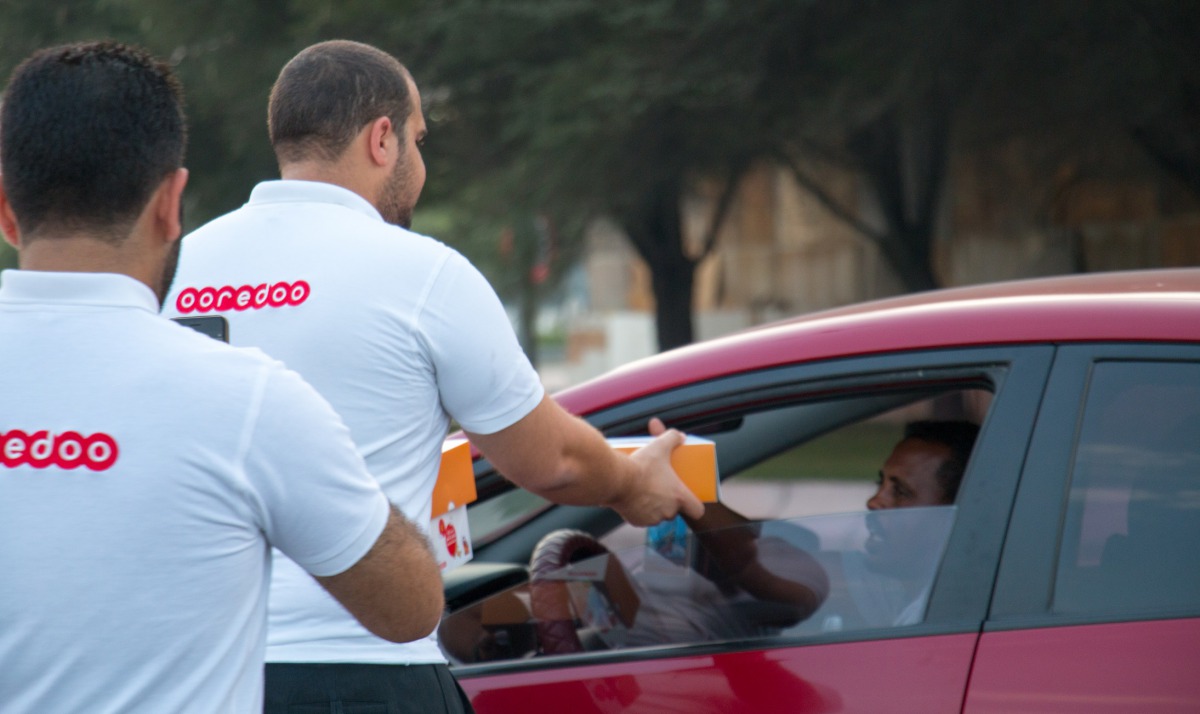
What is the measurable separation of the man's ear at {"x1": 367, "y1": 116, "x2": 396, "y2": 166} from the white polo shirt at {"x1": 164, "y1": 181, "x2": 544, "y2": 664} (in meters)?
0.15

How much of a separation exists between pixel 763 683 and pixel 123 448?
1.18 m

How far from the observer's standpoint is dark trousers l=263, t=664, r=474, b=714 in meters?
1.87

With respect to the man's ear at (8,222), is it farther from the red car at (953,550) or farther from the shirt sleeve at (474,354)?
the red car at (953,550)

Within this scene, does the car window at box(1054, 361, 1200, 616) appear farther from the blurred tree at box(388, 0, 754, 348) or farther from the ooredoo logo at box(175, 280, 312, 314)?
Result: the blurred tree at box(388, 0, 754, 348)

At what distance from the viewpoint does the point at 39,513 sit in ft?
4.36

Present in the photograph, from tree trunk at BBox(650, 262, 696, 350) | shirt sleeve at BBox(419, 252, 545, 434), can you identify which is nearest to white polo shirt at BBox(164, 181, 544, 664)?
shirt sleeve at BBox(419, 252, 545, 434)

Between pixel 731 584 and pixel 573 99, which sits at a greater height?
pixel 573 99

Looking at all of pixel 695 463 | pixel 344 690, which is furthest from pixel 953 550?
pixel 344 690

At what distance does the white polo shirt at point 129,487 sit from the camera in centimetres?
133

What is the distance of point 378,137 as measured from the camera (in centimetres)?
208

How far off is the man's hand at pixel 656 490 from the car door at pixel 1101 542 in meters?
0.52

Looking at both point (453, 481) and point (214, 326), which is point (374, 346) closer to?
point (214, 326)

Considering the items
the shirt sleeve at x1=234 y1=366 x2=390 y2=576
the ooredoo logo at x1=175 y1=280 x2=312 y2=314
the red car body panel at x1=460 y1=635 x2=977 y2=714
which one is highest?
the ooredoo logo at x1=175 y1=280 x2=312 y2=314

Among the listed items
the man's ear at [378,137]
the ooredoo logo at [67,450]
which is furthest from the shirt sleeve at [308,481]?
the man's ear at [378,137]
